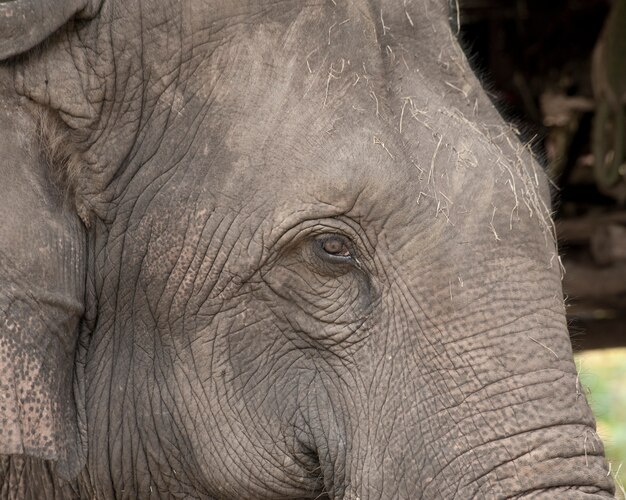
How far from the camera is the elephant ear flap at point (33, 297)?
9.59 feet

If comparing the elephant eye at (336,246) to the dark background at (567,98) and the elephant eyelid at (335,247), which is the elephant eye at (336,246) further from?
the dark background at (567,98)

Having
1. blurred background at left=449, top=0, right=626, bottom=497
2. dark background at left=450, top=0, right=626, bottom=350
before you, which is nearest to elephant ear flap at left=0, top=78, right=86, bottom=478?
blurred background at left=449, top=0, right=626, bottom=497

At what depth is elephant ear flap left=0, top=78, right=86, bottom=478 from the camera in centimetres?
292

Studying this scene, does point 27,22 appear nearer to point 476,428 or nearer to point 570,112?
point 476,428

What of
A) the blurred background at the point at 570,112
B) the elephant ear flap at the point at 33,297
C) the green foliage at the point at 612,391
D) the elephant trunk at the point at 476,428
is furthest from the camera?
the green foliage at the point at 612,391

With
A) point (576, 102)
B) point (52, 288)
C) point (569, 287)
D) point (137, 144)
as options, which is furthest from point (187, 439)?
point (576, 102)

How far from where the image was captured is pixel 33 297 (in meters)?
2.95

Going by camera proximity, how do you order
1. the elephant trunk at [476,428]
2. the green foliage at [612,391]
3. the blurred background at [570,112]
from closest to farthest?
the elephant trunk at [476,428], the blurred background at [570,112], the green foliage at [612,391]

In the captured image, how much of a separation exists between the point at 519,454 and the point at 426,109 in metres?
0.80

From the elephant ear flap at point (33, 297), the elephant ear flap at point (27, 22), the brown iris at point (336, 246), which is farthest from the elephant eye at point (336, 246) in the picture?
the elephant ear flap at point (27, 22)

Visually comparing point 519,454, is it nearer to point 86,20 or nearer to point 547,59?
point 86,20

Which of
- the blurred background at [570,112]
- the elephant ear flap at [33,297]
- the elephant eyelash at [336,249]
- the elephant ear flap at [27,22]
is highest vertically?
the blurred background at [570,112]

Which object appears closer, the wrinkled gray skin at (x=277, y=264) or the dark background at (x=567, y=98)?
the wrinkled gray skin at (x=277, y=264)

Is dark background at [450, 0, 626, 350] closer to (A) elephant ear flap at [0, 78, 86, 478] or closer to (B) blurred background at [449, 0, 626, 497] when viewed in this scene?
(B) blurred background at [449, 0, 626, 497]
